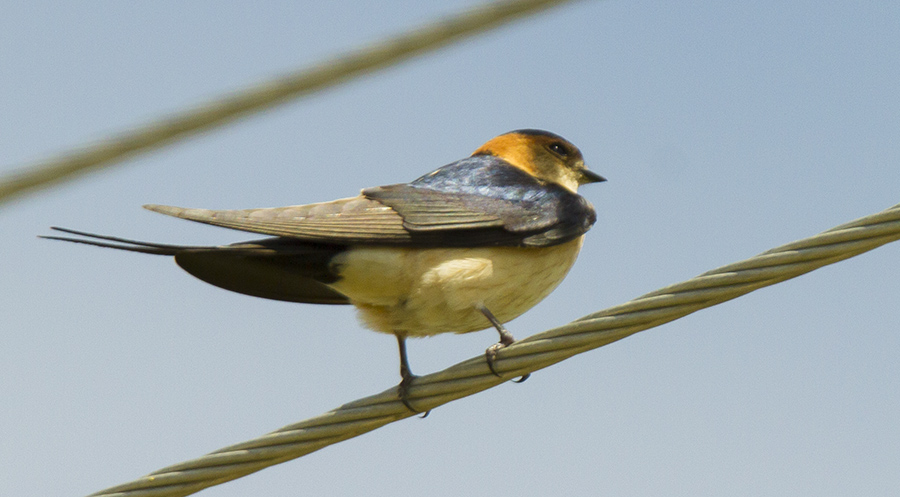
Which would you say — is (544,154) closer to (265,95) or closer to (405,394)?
(405,394)

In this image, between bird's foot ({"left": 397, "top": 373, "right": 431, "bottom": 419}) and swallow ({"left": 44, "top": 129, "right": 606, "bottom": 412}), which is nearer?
bird's foot ({"left": 397, "top": 373, "right": 431, "bottom": 419})

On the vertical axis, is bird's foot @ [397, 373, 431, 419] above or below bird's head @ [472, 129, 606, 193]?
below

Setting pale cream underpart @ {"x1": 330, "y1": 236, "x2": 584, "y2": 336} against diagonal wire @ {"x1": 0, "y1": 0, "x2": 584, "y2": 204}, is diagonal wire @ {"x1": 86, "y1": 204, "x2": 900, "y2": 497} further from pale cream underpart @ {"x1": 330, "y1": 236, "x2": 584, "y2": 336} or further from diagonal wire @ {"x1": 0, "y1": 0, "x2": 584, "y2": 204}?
diagonal wire @ {"x1": 0, "y1": 0, "x2": 584, "y2": 204}

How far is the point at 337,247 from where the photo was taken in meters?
4.55

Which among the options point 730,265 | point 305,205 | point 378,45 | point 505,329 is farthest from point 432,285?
point 378,45

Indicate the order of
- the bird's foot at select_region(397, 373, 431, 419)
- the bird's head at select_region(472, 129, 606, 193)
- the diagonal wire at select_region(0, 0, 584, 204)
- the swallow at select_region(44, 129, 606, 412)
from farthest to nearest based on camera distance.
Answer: the bird's head at select_region(472, 129, 606, 193)
the swallow at select_region(44, 129, 606, 412)
the bird's foot at select_region(397, 373, 431, 419)
the diagonal wire at select_region(0, 0, 584, 204)

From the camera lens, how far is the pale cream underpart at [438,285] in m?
4.55

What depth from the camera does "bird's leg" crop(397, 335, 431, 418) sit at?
3832 mm

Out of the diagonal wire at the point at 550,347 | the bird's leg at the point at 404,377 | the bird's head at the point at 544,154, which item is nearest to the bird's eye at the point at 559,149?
the bird's head at the point at 544,154

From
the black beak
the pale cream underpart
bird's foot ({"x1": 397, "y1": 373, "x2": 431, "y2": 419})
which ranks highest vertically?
the black beak

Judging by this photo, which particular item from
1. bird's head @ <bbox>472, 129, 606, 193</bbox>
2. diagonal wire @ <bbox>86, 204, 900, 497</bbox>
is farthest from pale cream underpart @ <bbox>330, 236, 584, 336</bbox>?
bird's head @ <bbox>472, 129, 606, 193</bbox>

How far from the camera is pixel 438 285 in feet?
14.9

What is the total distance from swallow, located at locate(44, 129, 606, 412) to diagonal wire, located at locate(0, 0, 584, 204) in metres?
2.00

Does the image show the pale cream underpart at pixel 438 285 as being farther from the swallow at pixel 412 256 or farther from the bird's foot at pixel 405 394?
the bird's foot at pixel 405 394
